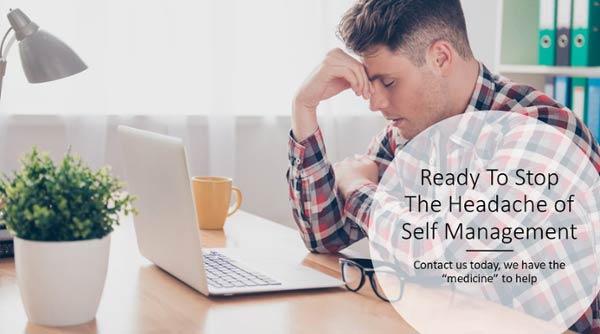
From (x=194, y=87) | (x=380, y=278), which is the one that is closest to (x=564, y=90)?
(x=194, y=87)

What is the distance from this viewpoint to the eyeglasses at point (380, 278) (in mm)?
1199

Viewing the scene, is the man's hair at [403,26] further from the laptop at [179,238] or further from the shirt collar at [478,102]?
the laptop at [179,238]

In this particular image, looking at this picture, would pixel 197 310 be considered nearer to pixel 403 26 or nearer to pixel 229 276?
pixel 229 276

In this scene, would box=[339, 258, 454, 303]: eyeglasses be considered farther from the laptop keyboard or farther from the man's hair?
the man's hair

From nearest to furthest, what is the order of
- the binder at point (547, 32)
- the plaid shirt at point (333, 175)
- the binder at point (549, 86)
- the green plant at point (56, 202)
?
the green plant at point (56, 202)
the plaid shirt at point (333, 175)
the binder at point (547, 32)
the binder at point (549, 86)

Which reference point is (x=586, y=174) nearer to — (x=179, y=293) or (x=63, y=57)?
(x=179, y=293)

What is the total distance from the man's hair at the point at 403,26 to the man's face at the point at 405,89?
0.02 m

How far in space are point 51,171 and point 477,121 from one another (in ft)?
2.94

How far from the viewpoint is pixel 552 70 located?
7.97 ft

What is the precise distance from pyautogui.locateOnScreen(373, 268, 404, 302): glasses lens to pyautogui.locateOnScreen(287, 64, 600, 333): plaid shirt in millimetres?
166

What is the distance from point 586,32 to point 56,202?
177 centimetres

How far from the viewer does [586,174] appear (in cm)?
146

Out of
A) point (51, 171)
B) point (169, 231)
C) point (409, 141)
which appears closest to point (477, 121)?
point (409, 141)

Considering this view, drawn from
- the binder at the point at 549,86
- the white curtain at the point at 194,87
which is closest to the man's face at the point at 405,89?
the binder at the point at 549,86
